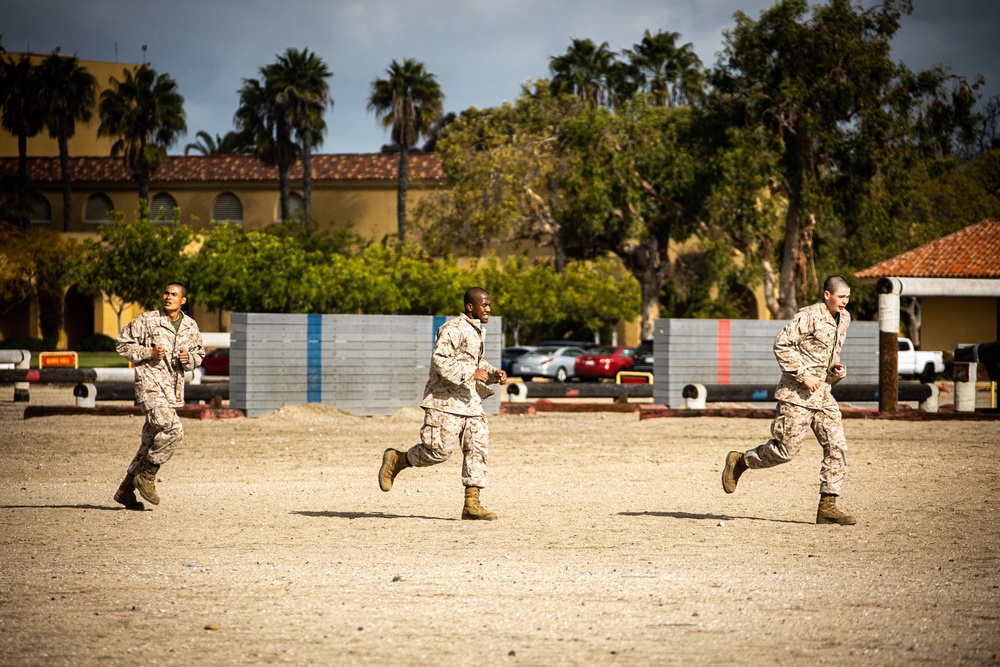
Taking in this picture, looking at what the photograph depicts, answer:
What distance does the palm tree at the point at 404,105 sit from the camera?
57250 millimetres

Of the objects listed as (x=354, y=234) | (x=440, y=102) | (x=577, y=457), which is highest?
(x=440, y=102)

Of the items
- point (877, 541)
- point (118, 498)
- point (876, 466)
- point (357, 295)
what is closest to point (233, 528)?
point (118, 498)

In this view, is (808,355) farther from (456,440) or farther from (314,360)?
(314,360)

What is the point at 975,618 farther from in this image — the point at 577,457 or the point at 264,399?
the point at 264,399

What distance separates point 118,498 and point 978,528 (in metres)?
6.69

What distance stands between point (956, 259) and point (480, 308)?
3536 cm

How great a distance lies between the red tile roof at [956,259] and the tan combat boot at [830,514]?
32365mm

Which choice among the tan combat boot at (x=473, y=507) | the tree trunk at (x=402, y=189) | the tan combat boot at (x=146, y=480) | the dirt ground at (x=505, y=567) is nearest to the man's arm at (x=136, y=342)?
the tan combat boot at (x=146, y=480)

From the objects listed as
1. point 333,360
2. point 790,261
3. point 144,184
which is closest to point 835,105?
point 790,261

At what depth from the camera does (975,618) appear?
611 cm

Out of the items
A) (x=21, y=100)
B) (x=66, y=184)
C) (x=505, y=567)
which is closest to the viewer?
(x=505, y=567)

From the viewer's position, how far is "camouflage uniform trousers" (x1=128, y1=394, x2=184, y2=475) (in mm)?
9945

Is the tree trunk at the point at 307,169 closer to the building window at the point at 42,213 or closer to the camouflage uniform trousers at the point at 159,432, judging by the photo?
the building window at the point at 42,213

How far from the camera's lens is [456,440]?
9.53m
